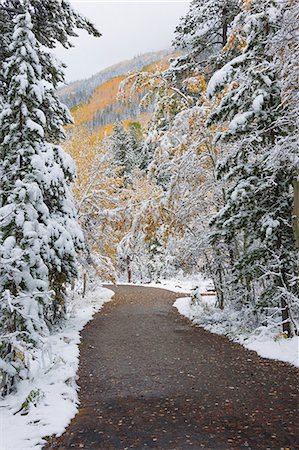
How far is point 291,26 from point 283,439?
18.7 feet

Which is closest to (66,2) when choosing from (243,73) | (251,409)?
(243,73)

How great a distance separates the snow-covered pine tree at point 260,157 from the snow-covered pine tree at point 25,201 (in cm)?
365

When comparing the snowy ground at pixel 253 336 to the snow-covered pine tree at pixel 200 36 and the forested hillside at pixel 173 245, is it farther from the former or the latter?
the snow-covered pine tree at pixel 200 36

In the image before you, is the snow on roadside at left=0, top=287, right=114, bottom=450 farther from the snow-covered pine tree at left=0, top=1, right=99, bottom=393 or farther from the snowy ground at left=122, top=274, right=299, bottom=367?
the snowy ground at left=122, top=274, right=299, bottom=367

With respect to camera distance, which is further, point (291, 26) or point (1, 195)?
point (1, 195)

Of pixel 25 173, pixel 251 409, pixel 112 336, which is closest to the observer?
pixel 251 409

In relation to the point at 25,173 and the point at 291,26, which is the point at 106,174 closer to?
the point at 25,173

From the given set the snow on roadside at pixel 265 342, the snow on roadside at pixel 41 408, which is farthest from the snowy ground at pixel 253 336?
the snow on roadside at pixel 41 408

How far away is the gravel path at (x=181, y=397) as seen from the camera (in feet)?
14.9

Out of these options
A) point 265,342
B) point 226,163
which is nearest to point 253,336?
point 265,342

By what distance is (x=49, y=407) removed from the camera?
18.1 ft

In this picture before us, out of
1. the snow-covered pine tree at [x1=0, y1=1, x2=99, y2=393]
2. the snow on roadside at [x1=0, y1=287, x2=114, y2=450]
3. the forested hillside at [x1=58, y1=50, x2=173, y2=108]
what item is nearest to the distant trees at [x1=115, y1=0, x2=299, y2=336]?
the snow-covered pine tree at [x1=0, y1=1, x2=99, y2=393]

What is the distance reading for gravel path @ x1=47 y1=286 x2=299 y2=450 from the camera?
4.54 m

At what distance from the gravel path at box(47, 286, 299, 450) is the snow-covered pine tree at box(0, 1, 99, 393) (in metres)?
1.48
